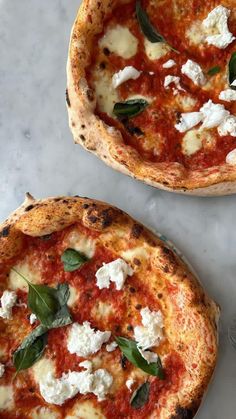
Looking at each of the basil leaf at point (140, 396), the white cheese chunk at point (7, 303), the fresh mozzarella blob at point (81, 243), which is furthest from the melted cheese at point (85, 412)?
the fresh mozzarella blob at point (81, 243)

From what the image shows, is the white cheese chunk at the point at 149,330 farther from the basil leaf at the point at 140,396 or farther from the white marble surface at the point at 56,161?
the white marble surface at the point at 56,161

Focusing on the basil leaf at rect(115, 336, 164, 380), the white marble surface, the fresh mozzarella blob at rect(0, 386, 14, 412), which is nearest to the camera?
the basil leaf at rect(115, 336, 164, 380)

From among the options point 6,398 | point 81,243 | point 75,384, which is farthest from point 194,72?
point 6,398

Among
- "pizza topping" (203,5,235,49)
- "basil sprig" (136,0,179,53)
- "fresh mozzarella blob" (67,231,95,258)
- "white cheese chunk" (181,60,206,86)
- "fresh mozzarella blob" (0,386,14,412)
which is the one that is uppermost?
"pizza topping" (203,5,235,49)

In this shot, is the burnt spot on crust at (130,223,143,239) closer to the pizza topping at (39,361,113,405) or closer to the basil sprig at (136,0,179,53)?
the pizza topping at (39,361,113,405)

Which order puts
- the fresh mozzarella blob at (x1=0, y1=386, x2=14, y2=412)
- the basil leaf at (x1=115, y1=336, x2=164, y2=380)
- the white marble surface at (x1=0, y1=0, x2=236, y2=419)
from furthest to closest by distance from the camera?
the white marble surface at (x1=0, y1=0, x2=236, y2=419), the fresh mozzarella blob at (x1=0, y1=386, x2=14, y2=412), the basil leaf at (x1=115, y1=336, x2=164, y2=380)

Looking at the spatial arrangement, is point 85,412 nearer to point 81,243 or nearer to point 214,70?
point 81,243

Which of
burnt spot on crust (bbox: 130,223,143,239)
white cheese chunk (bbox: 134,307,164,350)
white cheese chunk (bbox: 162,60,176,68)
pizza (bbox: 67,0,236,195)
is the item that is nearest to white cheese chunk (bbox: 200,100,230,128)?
pizza (bbox: 67,0,236,195)

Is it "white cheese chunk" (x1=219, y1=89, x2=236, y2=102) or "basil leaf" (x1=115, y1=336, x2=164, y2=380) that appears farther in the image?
"white cheese chunk" (x1=219, y1=89, x2=236, y2=102)
